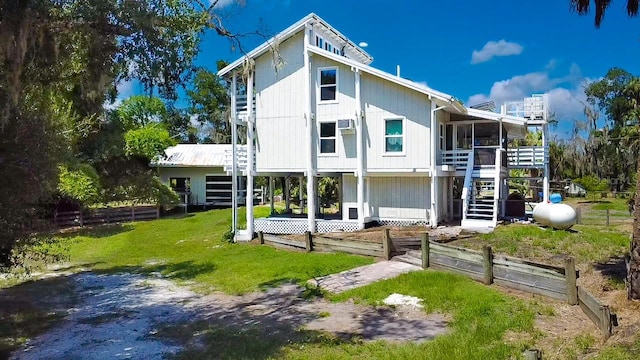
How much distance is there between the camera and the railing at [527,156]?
20.6m

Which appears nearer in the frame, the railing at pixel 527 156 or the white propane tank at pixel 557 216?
the white propane tank at pixel 557 216

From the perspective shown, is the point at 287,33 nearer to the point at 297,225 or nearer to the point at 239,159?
the point at 239,159

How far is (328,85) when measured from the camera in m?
20.4

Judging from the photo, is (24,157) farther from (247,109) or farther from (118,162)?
(118,162)

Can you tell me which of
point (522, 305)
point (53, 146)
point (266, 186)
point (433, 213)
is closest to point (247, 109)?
point (433, 213)

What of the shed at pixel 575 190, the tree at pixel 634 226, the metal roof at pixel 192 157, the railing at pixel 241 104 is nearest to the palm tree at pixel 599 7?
the tree at pixel 634 226

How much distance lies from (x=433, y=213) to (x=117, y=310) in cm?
1234

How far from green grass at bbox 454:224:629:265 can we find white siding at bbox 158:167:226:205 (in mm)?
21372

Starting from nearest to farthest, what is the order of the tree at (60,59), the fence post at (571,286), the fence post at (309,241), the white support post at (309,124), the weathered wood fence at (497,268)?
the tree at (60,59), the weathered wood fence at (497,268), the fence post at (571,286), the fence post at (309,241), the white support post at (309,124)

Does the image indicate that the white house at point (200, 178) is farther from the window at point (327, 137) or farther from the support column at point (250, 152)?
the window at point (327, 137)

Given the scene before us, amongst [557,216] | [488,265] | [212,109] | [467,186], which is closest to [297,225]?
[467,186]

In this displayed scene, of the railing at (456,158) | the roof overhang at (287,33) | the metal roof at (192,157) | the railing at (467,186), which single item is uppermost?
the roof overhang at (287,33)

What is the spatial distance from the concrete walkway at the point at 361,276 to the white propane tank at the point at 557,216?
6346mm

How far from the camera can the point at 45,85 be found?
9.13 metres
